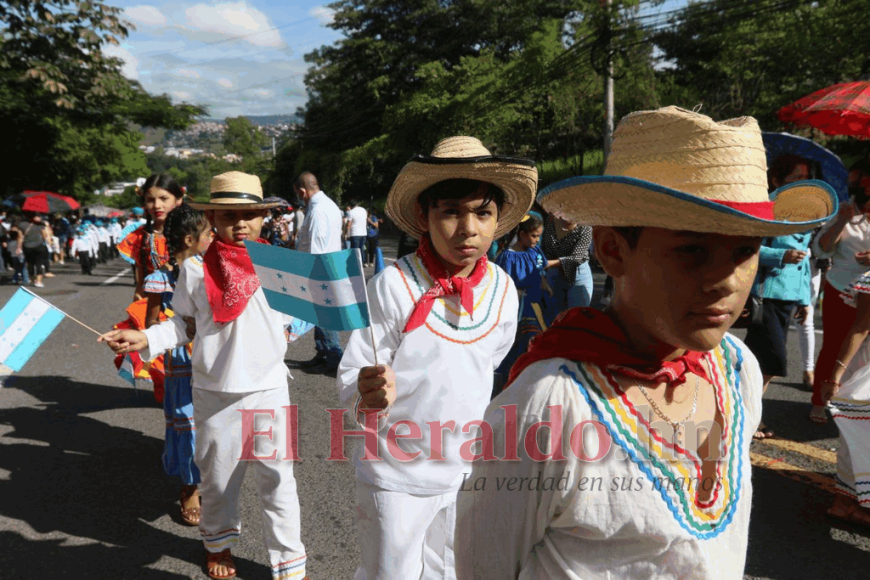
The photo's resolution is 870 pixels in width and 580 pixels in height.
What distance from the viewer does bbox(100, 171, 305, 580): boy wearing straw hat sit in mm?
3133

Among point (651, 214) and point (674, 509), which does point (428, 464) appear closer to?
point (674, 509)

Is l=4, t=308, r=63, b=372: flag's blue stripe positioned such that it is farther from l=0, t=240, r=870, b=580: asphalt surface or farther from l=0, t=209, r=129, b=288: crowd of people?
l=0, t=209, r=129, b=288: crowd of people

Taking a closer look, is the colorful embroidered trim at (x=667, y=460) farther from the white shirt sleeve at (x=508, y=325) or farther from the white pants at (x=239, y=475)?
the white pants at (x=239, y=475)

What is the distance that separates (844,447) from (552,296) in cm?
241

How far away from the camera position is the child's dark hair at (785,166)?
3.07 metres

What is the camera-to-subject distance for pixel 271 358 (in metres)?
3.26

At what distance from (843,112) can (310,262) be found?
429cm

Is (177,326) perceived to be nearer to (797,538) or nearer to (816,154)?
(816,154)

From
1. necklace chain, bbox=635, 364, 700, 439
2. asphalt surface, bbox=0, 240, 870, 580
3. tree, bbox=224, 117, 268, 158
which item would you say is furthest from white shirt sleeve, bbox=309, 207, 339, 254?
tree, bbox=224, 117, 268, 158

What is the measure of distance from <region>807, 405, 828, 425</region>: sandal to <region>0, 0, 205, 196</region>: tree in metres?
16.9

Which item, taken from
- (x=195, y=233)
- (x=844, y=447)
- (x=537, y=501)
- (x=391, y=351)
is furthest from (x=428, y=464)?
(x=844, y=447)

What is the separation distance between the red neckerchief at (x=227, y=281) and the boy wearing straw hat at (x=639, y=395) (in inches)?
79.8

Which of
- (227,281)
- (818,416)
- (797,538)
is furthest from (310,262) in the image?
(818,416)

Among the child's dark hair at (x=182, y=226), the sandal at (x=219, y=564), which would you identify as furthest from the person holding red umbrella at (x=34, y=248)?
the sandal at (x=219, y=564)
